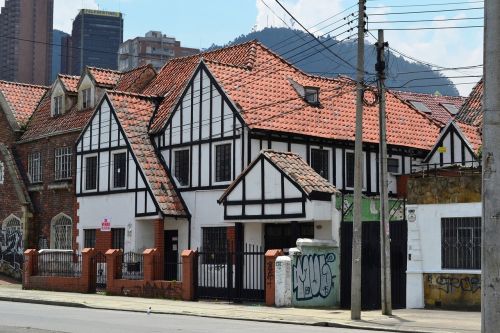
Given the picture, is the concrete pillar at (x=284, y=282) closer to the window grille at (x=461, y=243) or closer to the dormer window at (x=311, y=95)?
the window grille at (x=461, y=243)

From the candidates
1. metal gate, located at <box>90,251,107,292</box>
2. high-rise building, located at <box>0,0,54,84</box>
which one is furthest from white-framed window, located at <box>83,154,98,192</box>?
high-rise building, located at <box>0,0,54,84</box>

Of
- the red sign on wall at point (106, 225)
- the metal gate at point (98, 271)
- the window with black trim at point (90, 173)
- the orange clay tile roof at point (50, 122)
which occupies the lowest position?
the metal gate at point (98, 271)

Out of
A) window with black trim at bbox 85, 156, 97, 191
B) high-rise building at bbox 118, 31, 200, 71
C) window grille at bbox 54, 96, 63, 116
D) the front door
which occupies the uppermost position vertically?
high-rise building at bbox 118, 31, 200, 71

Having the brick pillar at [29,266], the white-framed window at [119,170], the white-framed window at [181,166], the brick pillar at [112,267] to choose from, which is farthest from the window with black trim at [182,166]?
the brick pillar at [29,266]

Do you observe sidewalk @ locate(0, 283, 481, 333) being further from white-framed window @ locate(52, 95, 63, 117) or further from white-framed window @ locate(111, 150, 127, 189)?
white-framed window @ locate(52, 95, 63, 117)

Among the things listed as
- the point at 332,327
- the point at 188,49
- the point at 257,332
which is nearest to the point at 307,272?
the point at 332,327

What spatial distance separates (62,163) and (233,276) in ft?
48.5

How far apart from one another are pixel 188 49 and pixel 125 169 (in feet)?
497

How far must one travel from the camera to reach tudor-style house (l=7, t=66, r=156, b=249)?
39.8m

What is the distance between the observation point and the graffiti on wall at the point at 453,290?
942 inches

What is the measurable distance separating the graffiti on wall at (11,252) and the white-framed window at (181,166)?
1166 centimetres

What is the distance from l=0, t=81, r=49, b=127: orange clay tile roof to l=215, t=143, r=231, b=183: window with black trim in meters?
15.8

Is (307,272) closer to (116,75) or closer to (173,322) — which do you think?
(173,322)

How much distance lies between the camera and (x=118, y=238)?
35656 mm
